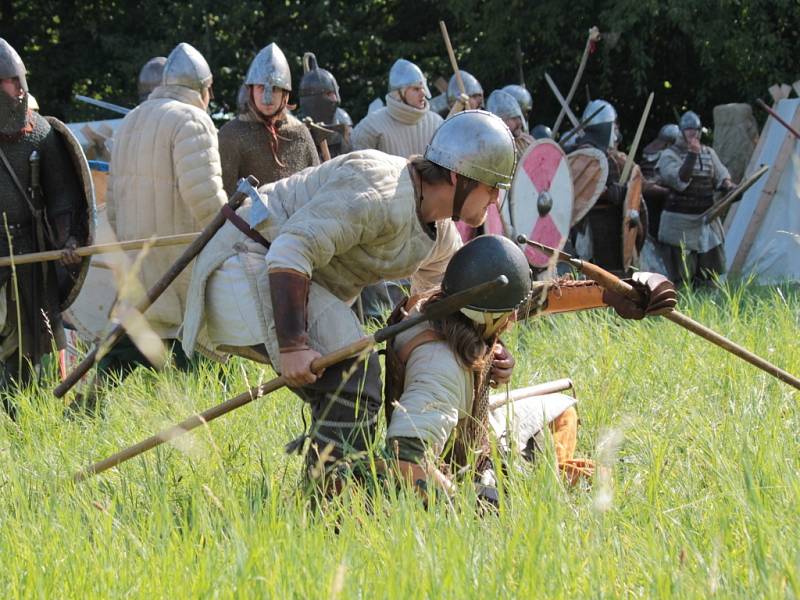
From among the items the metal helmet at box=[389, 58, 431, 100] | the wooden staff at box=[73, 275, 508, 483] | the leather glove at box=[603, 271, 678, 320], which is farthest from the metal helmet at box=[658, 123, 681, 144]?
the wooden staff at box=[73, 275, 508, 483]

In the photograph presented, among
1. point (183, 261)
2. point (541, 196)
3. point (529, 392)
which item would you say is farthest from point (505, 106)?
point (183, 261)

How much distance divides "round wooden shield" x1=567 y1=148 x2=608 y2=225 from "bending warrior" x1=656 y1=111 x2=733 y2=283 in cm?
188

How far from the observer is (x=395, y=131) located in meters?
7.22

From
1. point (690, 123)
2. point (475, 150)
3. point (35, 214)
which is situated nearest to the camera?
point (475, 150)

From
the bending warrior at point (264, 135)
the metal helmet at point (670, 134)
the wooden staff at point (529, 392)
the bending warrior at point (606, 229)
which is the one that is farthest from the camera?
the metal helmet at point (670, 134)

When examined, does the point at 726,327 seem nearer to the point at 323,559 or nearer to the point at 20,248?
the point at 20,248

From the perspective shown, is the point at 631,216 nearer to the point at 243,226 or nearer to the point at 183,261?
the point at 183,261

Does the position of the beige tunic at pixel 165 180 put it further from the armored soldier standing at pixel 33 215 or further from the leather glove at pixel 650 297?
the leather glove at pixel 650 297

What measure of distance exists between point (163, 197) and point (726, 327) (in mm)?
2269

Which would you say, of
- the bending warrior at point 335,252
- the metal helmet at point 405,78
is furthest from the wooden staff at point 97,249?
the metal helmet at point 405,78

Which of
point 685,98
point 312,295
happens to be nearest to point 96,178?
point 312,295

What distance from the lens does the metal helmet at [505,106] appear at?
8.54 meters

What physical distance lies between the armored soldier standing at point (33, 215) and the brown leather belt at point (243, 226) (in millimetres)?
1608

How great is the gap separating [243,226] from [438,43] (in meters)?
13.3
